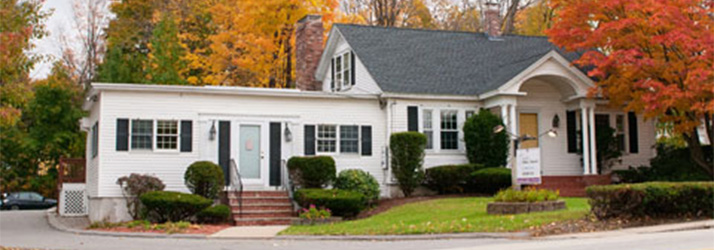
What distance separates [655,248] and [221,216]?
11.7m

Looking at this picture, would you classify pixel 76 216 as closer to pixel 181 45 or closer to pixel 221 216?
pixel 221 216

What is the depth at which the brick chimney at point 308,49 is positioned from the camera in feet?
93.4

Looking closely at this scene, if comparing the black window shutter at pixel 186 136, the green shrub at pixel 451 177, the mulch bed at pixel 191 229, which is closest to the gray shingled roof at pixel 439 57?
the green shrub at pixel 451 177

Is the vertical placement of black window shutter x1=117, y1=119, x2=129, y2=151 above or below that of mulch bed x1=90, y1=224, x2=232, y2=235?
above

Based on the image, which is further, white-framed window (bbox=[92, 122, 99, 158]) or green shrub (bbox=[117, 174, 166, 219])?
white-framed window (bbox=[92, 122, 99, 158])

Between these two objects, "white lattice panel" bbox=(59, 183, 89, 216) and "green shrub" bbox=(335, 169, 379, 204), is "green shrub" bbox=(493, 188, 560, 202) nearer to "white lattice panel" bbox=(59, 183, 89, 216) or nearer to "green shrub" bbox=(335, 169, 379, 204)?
"green shrub" bbox=(335, 169, 379, 204)

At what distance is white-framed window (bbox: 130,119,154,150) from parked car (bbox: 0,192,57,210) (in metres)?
21.8

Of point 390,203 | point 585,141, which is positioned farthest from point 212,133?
point 585,141

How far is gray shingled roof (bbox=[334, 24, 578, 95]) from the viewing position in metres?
25.0

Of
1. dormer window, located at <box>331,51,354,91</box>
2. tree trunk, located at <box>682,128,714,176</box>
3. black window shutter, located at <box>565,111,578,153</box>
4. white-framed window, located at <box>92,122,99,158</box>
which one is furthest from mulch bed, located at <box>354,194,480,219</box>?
white-framed window, located at <box>92,122,99,158</box>

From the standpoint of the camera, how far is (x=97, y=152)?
69.6 ft

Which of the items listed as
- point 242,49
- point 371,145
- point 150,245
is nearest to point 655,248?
point 150,245

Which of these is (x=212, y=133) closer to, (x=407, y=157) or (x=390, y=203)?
(x=390, y=203)

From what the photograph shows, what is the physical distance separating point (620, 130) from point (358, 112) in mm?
9555
